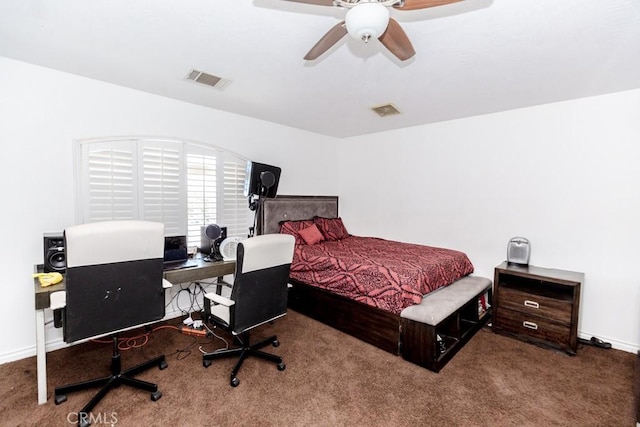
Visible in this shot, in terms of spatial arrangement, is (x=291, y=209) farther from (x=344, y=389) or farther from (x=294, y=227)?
(x=344, y=389)

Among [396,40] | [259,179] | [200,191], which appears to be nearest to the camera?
[396,40]

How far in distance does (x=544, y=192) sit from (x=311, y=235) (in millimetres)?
2759

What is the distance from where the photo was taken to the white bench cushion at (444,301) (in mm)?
2346

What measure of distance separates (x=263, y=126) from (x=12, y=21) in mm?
2472

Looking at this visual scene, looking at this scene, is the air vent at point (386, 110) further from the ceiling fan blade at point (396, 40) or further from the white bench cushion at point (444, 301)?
the white bench cushion at point (444, 301)

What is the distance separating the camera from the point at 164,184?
311 centimetres

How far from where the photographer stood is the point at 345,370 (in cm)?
231

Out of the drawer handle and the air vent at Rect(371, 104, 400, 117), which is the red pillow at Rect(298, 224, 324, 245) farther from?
the drawer handle

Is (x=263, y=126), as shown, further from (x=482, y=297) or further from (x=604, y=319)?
(x=604, y=319)

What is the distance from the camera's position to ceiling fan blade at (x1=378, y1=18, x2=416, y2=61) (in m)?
1.49

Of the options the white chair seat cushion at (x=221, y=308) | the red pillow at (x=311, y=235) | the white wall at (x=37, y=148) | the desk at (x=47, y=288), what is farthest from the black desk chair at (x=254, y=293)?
the red pillow at (x=311, y=235)

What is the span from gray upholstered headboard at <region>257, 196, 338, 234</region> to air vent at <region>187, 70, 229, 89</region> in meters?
1.65

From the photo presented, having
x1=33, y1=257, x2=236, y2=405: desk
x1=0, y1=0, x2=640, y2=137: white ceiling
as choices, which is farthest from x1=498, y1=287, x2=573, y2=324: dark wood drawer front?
x1=33, y1=257, x2=236, y2=405: desk

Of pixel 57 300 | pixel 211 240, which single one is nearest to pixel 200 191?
pixel 211 240
